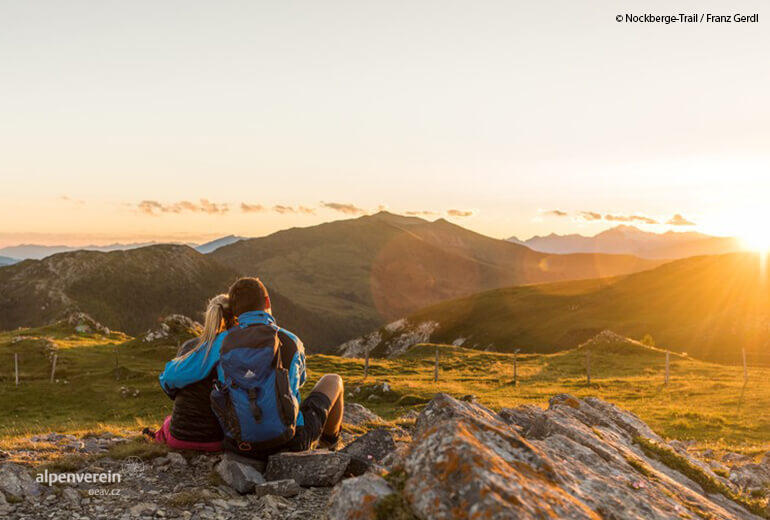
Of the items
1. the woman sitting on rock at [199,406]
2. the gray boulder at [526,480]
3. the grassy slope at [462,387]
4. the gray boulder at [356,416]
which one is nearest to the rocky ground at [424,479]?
the gray boulder at [526,480]

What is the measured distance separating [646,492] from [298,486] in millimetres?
5066

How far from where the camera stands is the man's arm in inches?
327

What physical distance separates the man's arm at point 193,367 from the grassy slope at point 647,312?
7745 centimetres

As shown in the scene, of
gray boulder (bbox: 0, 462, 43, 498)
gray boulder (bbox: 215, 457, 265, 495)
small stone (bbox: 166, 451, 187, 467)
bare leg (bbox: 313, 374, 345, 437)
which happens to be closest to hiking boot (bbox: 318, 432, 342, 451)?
bare leg (bbox: 313, 374, 345, 437)

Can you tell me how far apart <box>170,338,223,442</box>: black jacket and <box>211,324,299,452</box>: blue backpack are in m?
0.69

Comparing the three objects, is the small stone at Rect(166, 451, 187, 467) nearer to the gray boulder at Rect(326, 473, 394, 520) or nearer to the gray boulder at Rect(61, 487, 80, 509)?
the gray boulder at Rect(61, 487, 80, 509)

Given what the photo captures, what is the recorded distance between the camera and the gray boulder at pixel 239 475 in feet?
26.2

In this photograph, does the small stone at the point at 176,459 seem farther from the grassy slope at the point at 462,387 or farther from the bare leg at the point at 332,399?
the grassy slope at the point at 462,387

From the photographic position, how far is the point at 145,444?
977 cm

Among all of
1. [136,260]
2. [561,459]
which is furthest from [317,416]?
[136,260]

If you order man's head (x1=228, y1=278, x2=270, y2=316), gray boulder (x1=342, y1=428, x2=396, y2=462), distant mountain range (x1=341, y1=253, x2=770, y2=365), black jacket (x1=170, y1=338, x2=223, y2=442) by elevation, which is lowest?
distant mountain range (x1=341, y1=253, x2=770, y2=365)

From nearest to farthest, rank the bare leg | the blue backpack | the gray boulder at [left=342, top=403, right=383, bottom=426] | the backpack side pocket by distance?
the blue backpack → the backpack side pocket → the bare leg → the gray boulder at [left=342, top=403, right=383, bottom=426]

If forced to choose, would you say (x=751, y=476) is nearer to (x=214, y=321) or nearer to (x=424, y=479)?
(x=424, y=479)

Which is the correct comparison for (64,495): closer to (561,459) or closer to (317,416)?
(317,416)
